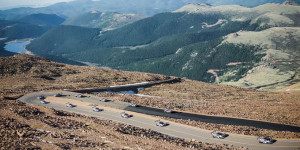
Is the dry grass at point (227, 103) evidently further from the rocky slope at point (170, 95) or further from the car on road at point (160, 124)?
the car on road at point (160, 124)

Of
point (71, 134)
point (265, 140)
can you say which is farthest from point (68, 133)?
point (265, 140)

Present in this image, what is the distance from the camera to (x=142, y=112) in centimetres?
6306

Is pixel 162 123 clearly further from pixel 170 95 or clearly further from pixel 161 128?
pixel 170 95

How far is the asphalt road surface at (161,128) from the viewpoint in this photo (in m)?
45.6

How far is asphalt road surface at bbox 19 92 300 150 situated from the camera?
150 feet

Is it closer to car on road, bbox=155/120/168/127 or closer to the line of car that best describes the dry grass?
the line of car

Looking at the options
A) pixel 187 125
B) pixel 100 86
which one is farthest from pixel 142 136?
pixel 100 86

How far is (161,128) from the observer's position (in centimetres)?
5244

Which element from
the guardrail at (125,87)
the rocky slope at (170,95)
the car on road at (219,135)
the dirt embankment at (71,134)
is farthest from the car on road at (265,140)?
the guardrail at (125,87)

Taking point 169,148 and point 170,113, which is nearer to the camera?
point 169,148

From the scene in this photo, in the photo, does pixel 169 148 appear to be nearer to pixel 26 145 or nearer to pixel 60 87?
pixel 26 145

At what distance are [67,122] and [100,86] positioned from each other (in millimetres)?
44969

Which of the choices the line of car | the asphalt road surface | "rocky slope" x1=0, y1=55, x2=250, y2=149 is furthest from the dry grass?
"rocky slope" x1=0, y1=55, x2=250, y2=149

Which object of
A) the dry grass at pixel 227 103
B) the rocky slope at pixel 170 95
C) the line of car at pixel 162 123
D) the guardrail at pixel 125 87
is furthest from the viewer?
the guardrail at pixel 125 87
